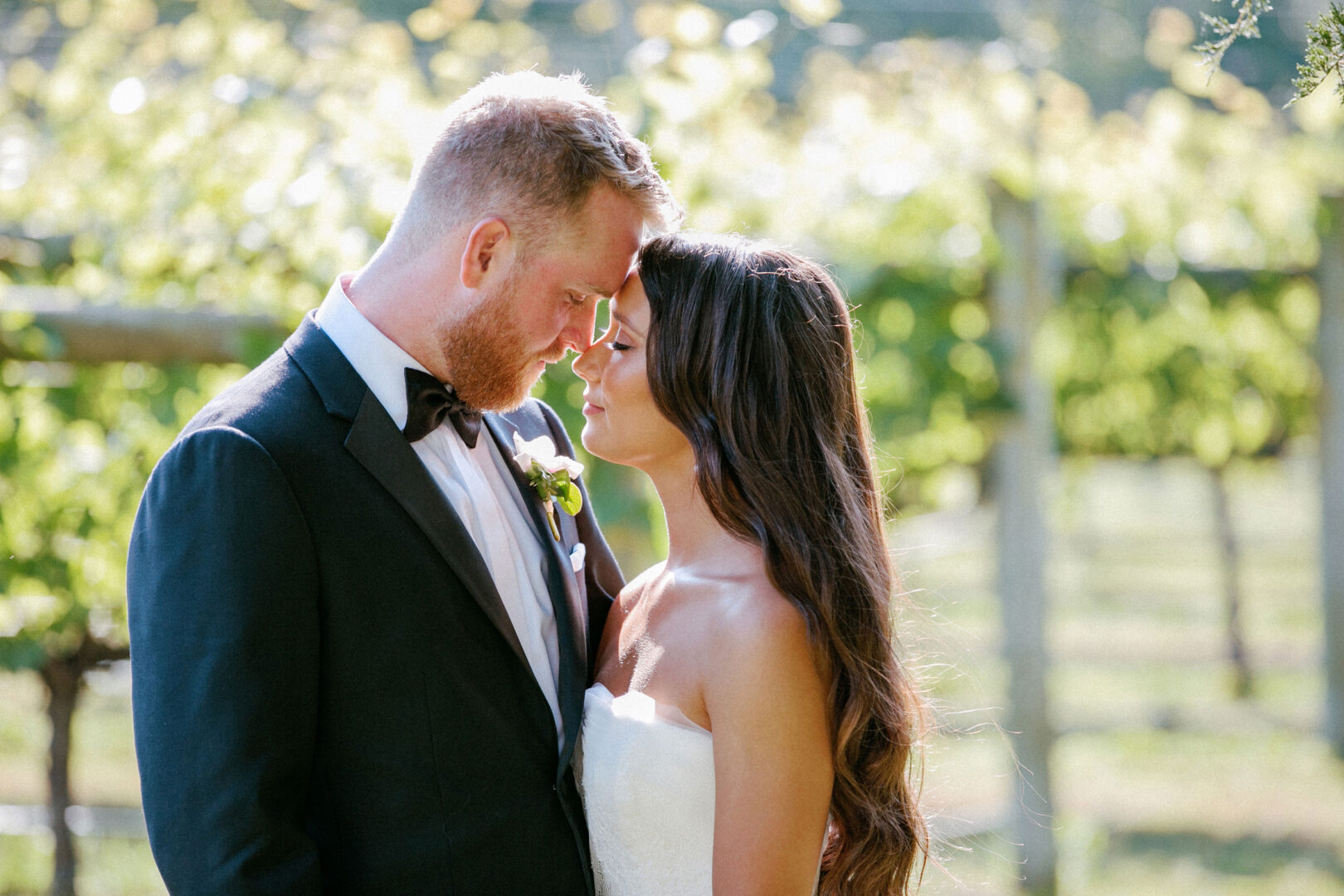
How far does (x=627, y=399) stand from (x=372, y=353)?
52 centimetres

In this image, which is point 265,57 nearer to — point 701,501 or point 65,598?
point 65,598

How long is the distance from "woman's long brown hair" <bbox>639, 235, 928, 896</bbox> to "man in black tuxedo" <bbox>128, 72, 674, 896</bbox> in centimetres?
18

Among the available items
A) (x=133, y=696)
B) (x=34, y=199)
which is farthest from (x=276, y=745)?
(x=34, y=199)

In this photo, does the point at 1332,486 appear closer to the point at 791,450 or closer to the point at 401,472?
the point at 791,450

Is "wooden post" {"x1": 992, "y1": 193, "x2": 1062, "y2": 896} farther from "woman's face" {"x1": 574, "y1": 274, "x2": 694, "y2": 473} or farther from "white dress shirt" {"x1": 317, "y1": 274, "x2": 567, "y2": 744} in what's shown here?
"white dress shirt" {"x1": 317, "y1": 274, "x2": 567, "y2": 744}

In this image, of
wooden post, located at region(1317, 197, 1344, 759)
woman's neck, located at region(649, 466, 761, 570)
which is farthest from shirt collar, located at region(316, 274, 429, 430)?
wooden post, located at region(1317, 197, 1344, 759)

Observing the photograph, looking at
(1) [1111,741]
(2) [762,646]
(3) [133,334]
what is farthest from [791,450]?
(1) [1111,741]

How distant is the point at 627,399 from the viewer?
240 centimetres

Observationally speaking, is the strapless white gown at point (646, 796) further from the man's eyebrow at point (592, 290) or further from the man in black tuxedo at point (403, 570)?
the man's eyebrow at point (592, 290)

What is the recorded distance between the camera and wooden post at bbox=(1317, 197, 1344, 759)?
5953 mm

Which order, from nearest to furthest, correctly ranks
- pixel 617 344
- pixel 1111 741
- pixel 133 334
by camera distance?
→ pixel 617 344
pixel 133 334
pixel 1111 741

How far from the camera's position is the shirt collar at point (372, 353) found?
2105mm

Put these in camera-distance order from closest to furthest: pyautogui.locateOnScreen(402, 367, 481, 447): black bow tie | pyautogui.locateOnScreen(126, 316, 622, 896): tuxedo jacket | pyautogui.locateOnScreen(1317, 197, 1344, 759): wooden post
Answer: pyautogui.locateOnScreen(126, 316, 622, 896): tuxedo jacket
pyautogui.locateOnScreen(402, 367, 481, 447): black bow tie
pyautogui.locateOnScreen(1317, 197, 1344, 759): wooden post

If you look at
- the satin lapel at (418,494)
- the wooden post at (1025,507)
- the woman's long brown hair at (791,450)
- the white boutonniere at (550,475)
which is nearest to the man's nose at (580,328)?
the woman's long brown hair at (791,450)
